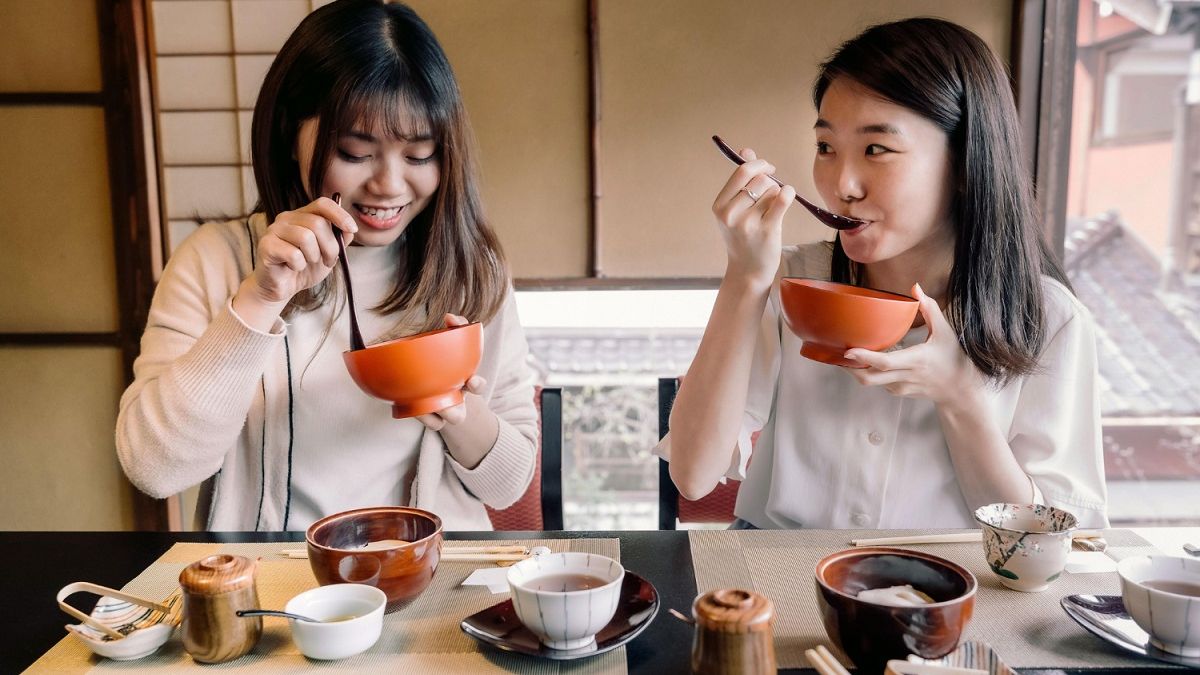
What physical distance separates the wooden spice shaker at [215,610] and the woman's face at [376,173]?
696mm

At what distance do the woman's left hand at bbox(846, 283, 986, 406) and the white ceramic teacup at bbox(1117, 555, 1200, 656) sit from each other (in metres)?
0.37

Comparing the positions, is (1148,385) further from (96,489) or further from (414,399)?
(96,489)

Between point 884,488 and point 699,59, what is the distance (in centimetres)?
172

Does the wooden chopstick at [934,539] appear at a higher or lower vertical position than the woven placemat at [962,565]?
higher

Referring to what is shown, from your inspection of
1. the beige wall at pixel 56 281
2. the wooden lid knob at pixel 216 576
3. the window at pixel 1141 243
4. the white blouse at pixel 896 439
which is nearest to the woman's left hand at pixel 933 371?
the white blouse at pixel 896 439

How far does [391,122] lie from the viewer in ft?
4.51

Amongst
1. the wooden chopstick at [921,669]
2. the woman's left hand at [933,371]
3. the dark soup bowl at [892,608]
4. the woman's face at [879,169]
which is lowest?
the wooden chopstick at [921,669]

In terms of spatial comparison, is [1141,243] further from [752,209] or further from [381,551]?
[381,551]

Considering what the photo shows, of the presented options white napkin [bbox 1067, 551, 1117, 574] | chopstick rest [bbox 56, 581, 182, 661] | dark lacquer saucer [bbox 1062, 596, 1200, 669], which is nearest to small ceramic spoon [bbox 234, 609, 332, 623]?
chopstick rest [bbox 56, 581, 182, 661]

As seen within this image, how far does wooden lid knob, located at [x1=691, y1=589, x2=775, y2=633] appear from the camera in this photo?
770mm

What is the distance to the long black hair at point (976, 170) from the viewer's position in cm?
129

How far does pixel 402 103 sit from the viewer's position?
1384mm

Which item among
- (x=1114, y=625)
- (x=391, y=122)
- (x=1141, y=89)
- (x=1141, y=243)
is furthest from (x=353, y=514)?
(x=1141, y=243)

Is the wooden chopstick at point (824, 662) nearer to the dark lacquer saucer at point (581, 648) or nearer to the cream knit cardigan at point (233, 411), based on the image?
the dark lacquer saucer at point (581, 648)
